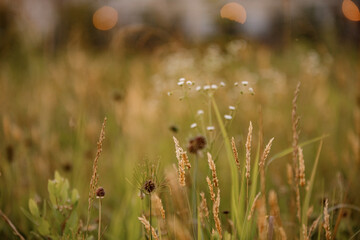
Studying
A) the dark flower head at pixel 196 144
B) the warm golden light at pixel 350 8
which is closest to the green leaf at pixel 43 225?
the dark flower head at pixel 196 144

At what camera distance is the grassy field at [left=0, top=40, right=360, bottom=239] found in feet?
3.12

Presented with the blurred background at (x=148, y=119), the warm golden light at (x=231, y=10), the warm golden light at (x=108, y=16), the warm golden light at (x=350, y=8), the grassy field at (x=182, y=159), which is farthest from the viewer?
the warm golden light at (x=108, y=16)

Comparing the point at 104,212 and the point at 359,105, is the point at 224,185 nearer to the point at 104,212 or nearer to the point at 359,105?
the point at 104,212

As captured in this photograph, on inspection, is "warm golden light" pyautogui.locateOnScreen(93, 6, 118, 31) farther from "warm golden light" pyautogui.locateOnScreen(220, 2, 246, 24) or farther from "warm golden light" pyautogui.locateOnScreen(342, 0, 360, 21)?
"warm golden light" pyautogui.locateOnScreen(342, 0, 360, 21)

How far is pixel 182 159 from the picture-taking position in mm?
776

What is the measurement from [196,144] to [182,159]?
0.67 ft

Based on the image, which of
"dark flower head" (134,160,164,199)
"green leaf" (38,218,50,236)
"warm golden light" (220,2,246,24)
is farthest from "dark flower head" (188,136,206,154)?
"warm golden light" (220,2,246,24)

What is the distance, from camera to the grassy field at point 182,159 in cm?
95

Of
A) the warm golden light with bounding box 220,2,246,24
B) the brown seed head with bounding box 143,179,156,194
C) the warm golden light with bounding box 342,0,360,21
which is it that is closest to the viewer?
the brown seed head with bounding box 143,179,156,194

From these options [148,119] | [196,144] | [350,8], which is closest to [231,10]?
[350,8]

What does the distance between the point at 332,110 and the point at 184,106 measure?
122 centimetres

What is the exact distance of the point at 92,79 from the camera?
262 cm

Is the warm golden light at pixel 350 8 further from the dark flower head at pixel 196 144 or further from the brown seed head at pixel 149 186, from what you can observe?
the brown seed head at pixel 149 186

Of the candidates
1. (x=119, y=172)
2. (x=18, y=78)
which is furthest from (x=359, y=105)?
(x=18, y=78)
